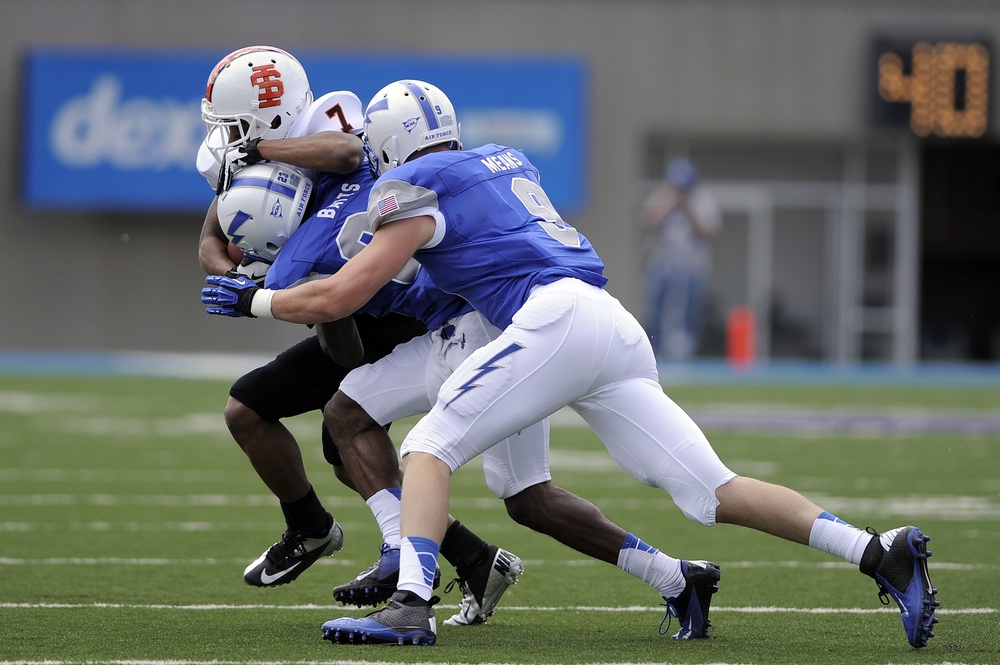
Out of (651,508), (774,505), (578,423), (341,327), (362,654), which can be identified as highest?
(341,327)

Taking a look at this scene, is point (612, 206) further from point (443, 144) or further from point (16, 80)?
point (443, 144)

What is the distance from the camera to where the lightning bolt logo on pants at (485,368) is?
4172mm

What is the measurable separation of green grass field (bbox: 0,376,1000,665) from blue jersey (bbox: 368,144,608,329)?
3.33 ft

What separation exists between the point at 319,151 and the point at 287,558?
1372 mm

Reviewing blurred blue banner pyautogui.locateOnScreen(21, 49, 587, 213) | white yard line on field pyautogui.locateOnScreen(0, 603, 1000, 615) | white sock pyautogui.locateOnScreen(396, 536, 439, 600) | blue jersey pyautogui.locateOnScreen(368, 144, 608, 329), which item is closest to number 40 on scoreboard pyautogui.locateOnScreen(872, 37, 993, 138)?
blurred blue banner pyautogui.locateOnScreen(21, 49, 587, 213)

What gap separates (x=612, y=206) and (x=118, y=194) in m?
7.20

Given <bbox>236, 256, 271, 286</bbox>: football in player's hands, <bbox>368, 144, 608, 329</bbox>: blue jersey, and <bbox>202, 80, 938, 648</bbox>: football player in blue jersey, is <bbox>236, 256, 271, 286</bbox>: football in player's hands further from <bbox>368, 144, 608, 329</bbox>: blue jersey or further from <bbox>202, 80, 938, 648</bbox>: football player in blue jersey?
<bbox>368, 144, 608, 329</bbox>: blue jersey

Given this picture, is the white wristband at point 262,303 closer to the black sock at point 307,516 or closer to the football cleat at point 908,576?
the black sock at point 307,516

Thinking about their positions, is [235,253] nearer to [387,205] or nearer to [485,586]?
[387,205]

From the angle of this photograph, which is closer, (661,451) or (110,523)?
(661,451)

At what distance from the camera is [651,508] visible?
308 inches

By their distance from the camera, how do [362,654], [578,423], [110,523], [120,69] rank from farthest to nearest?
[120,69], [578,423], [110,523], [362,654]

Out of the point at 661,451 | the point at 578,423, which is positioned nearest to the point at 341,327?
the point at 661,451

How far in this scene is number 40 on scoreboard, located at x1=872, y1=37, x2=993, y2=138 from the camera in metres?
21.2
